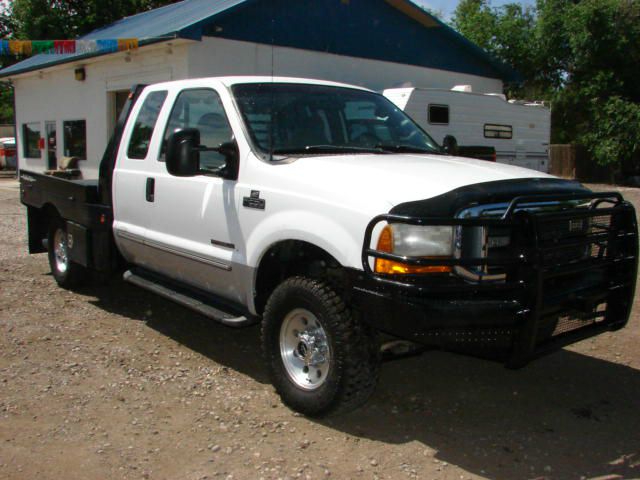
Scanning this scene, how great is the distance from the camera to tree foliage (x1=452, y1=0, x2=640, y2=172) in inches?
923

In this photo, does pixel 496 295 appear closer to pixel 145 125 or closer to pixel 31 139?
pixel 145 125

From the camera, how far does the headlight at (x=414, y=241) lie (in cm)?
337

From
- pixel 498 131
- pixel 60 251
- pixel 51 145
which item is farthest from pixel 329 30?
pixel 60 251

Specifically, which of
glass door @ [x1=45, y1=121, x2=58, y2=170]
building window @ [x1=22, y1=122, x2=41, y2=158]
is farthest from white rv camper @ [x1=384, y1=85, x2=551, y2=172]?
building window @ [x1=22, y1=122, x2=41, y2=158]

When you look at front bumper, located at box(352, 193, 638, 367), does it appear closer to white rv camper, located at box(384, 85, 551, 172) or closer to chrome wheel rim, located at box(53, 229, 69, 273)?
chrome wheel rim, located at box(53, 229, 69, 273)

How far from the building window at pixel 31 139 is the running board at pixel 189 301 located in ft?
57.3

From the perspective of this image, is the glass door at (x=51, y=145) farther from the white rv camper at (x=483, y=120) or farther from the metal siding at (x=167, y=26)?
the white rv camper at (x=483, y=120)

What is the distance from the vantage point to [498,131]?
14562 mm

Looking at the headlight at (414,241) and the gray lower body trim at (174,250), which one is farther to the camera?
the gray lower body trim at (174,250)

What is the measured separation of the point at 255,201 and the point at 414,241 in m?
1.19

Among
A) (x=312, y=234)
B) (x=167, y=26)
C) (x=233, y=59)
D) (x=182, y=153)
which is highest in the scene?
(x=167, y=26)

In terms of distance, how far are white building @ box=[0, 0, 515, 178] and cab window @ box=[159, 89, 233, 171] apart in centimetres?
812

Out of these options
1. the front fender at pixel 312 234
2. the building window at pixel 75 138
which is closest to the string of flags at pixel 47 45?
the building window at pixel 75 138

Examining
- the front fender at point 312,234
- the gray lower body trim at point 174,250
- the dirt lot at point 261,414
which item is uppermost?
the front fender at point 312,234
